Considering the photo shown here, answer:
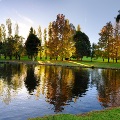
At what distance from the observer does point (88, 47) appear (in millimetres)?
148875

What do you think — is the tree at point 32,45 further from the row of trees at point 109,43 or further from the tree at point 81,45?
the row of trees at point 109,43

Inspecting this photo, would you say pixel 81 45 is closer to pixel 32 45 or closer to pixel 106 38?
pixel 106 38

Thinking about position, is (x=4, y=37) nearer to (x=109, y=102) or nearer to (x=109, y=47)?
(x=109, y=47)

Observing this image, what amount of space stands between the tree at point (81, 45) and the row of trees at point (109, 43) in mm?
11493

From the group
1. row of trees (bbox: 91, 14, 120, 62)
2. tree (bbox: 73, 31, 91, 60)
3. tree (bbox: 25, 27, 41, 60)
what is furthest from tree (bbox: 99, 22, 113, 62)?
tree (bbox: 25, 27, 41, 60)

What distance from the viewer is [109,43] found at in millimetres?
127125

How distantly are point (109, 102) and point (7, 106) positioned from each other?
12939 mm

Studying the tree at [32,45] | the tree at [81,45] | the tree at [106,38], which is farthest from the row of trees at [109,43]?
the tree at [32,45]

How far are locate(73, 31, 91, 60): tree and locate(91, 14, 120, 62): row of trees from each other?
1149 centimetres

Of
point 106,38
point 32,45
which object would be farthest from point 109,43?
point 32,45

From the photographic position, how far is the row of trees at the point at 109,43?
125250mm

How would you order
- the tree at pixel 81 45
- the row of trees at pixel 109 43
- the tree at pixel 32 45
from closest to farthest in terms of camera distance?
the row of trees at pixel 109 43 < the tree at pixel 81 45 < the tree at pixel 32 45

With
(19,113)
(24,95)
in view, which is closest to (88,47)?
(24,95)

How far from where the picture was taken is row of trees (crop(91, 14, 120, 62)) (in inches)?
4931
